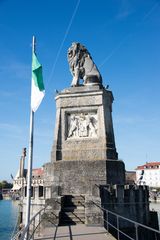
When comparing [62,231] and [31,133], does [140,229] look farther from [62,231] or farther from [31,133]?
[31,133]

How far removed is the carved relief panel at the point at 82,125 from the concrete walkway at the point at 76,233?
215 inches

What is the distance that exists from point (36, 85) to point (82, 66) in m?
6.90

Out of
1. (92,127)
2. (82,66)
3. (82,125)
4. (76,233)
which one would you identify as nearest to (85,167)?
(92,127)

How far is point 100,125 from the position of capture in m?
14.4

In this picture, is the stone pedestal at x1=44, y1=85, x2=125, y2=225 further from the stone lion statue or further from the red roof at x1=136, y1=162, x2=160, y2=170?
the red roof at x1=136, y1=162, x2=160, y2=170

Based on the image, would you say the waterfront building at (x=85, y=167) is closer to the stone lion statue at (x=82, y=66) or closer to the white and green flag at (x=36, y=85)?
the stone lion statue at (x=82, y=66)

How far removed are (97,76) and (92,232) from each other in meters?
9.15

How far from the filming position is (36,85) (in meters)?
9.95

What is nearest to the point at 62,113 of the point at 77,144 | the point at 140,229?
the point at 77,144

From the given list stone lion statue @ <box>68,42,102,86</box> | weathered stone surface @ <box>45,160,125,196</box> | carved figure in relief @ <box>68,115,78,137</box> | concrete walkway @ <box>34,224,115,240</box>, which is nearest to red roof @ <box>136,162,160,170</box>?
stone lion statue @ <box>68,42,102,86</box>

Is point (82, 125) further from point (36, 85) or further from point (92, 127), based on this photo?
point (36, 85)

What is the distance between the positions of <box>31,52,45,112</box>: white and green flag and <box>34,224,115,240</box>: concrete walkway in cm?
401

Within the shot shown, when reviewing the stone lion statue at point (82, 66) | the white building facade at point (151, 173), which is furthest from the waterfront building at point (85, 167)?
the white building facade at point (151, 173)

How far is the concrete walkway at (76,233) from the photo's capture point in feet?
26.8
